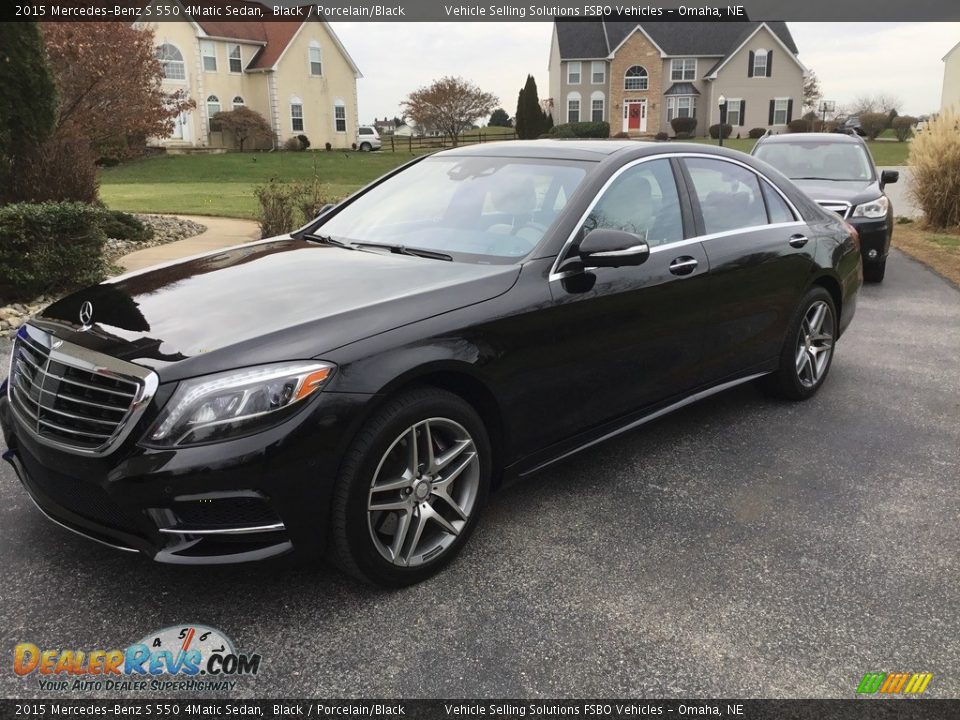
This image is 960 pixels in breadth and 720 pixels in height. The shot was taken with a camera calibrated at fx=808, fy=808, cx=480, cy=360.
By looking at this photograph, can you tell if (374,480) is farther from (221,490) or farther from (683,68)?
(683,68)

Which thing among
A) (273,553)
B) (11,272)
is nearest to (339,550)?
(273,553)

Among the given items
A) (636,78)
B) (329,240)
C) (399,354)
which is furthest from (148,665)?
(636,78)

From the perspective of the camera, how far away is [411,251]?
388 cm

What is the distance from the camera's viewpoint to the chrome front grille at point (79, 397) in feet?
8.86

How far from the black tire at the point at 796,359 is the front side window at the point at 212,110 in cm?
4862

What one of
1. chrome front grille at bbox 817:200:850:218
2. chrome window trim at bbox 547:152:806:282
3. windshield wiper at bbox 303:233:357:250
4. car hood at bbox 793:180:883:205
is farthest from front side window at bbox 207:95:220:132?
chrome window trim at bbox 547:152:806:282

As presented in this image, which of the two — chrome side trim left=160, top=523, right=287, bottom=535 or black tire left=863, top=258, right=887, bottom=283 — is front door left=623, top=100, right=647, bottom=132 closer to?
black tire left=863, top=258, right=887, bottom=283

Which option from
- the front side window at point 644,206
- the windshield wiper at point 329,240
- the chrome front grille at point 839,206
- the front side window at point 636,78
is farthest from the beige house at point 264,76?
the front side window at point 644,206

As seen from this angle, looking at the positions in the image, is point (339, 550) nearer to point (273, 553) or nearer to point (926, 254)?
point (273, 553)

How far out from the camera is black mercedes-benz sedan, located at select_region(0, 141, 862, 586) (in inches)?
106

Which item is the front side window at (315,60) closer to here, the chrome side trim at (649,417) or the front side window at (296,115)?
the front side window at (296,115)

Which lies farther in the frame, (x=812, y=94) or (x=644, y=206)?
(x=812, y=94)

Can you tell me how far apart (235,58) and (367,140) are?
31.8ft

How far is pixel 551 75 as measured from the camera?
65875 mm
